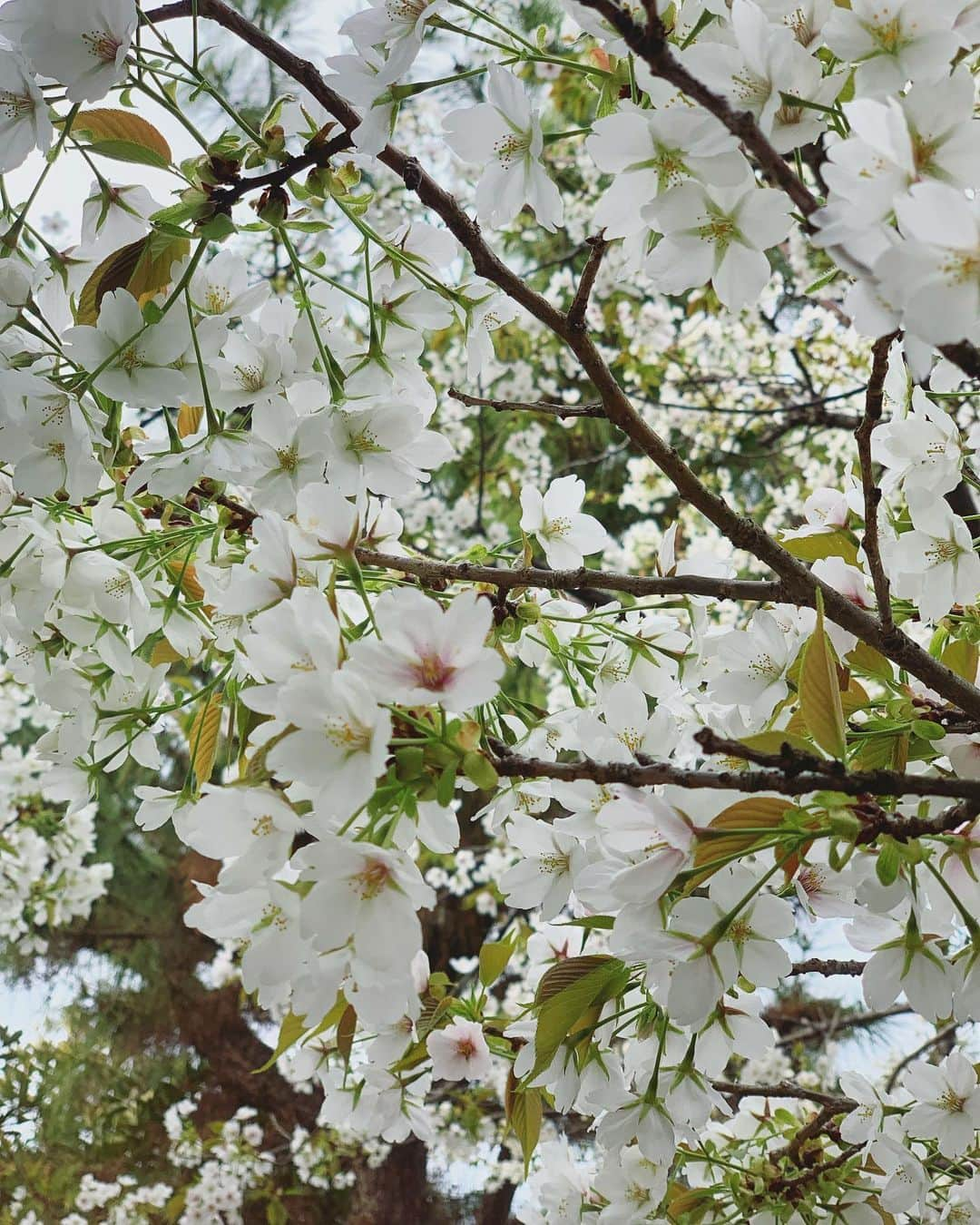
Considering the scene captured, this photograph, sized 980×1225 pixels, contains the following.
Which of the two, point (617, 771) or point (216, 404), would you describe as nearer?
point (617, 771)

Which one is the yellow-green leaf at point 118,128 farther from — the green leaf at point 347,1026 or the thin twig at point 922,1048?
the thin twig at point 922,1048

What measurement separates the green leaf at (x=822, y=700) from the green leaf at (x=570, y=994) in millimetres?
162

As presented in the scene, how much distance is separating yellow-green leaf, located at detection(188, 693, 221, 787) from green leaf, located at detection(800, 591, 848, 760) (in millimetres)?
363

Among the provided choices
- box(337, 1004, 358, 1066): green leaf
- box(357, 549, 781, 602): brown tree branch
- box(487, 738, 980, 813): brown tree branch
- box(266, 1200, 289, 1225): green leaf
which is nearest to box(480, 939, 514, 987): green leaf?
box(337, 1004, 358, 1066): green leaf

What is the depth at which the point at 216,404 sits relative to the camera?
0.54 meters

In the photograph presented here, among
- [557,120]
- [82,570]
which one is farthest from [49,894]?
[557,120]

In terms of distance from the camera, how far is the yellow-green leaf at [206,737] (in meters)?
0.64

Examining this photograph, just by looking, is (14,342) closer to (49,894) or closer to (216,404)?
(216,404)

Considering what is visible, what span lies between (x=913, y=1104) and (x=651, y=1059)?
234 mm

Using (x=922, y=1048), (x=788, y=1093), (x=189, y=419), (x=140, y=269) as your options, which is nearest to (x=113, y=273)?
(x=140, y=269)

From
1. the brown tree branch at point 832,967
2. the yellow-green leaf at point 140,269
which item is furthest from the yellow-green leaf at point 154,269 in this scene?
the brown tree branch at point 832,967

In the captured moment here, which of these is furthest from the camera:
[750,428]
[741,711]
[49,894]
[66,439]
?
[750,428]

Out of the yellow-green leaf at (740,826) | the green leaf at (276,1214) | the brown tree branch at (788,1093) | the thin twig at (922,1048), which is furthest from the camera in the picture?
the green leaf at (276,1214)

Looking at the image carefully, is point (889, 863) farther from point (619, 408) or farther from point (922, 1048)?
point (922, 1048)
